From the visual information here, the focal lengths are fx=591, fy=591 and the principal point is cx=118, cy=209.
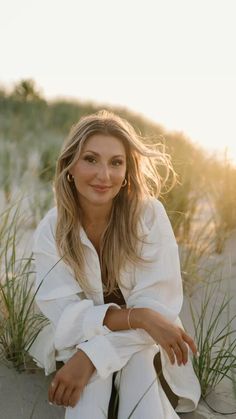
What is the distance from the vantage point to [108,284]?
2.27 meters

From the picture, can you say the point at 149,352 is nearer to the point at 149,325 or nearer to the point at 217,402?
the point at 149,325

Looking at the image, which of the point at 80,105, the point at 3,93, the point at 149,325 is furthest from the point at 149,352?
the point at 80,105

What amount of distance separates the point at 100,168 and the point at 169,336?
25.7 inches

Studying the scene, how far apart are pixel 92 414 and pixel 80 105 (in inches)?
393

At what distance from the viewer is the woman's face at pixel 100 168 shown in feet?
7.14

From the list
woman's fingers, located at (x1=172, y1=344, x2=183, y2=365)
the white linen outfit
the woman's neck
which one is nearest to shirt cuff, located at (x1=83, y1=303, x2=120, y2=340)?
the white linen outfit

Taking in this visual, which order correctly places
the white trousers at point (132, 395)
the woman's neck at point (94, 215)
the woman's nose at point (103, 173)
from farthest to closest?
the woman's neck at point (94, 215) < the woman's nose at point (103, 173) < the white trousers at point (132, 395)

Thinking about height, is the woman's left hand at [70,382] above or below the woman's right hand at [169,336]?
below

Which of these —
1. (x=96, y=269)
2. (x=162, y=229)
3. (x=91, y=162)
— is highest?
(x=91, y=162)

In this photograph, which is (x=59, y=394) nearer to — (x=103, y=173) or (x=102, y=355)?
(x=102, y=355)

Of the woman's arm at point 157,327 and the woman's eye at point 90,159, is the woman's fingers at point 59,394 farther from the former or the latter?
the woman's eye at point 90,159

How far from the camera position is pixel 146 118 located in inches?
445

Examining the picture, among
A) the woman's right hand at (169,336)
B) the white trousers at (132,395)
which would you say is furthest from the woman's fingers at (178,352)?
the white trousers at (132,395)

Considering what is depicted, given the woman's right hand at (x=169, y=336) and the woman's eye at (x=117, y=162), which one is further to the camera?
the woman's eye at (x=117, y=162)
